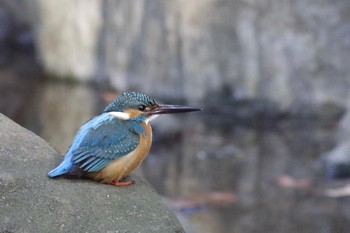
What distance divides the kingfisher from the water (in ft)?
10.2

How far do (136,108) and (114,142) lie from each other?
227 millimetres

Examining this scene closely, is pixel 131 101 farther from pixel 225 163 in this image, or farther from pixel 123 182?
pixel 225 163

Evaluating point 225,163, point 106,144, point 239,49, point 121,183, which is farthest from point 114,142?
point 239,49

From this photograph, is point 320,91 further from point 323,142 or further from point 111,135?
point 111,135

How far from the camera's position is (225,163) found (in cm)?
923

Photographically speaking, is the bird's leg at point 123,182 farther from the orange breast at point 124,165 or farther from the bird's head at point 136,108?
the bird's head at point 136,108

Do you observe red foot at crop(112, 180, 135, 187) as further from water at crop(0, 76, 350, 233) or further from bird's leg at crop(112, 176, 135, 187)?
water at crop(0, 76, 350, 233)

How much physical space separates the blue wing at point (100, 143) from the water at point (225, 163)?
3139 mm

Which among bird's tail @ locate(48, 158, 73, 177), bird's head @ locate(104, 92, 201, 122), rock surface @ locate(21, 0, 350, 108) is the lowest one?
rock surface @ locate(21, 0, 350, 108)

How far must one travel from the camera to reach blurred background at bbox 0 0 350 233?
28.8 ft

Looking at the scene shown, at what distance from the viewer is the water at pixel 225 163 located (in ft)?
25.4

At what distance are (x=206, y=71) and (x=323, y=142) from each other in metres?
1.83

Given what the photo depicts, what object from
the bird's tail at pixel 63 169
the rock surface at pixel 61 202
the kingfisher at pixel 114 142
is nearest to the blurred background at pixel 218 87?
the kingfisher at pixel 114 142

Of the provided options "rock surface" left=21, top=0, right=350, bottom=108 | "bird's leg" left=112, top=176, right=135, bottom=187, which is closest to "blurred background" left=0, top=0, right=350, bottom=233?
"rock surface" left=21, top=0, right=350, bottom=108
